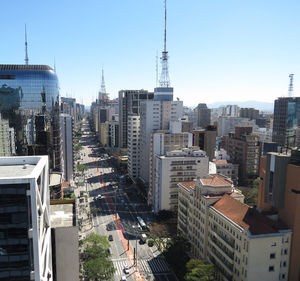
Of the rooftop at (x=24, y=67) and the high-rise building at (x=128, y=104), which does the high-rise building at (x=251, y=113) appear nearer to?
the high-rise building at (x=128, y=104)

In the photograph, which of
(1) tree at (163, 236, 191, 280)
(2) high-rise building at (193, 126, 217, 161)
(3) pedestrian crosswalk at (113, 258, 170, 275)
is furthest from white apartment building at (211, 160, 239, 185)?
(3) pedestrian crosswalk at (113, 258, 170, 275)

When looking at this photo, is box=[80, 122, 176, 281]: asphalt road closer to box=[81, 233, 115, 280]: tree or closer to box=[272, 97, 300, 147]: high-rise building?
box=[81, 233, 115, 280]: tree

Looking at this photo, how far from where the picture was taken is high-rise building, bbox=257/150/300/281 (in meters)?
32.8

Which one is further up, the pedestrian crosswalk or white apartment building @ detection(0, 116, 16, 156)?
white apartment building @ detection(0, 116, 16, 156)

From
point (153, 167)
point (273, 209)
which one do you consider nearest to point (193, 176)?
point (153, 167)

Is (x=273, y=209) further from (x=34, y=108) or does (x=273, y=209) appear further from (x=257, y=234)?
(x=34, y=108)

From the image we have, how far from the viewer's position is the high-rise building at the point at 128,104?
11144 centimetres

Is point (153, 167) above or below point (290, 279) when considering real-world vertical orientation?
above

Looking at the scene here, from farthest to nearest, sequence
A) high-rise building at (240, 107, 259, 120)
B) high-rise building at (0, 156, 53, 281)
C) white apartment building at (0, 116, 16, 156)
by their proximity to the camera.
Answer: high-rise building at (240, 107, 259, 120), white apartment building at (0, 116, 16, 156), high-rise building at (0, 156, 53, 281)

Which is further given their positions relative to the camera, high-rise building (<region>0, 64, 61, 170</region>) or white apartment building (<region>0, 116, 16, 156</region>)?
high-rise building (<region>0, 64, 61, 170</region>)

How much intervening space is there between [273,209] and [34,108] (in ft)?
169

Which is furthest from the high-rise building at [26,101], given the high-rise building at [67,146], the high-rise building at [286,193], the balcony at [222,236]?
the high-rise building at [286,193]

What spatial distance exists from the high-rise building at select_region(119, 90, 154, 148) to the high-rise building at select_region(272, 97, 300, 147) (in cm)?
4677

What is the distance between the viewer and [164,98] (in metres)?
78.9
